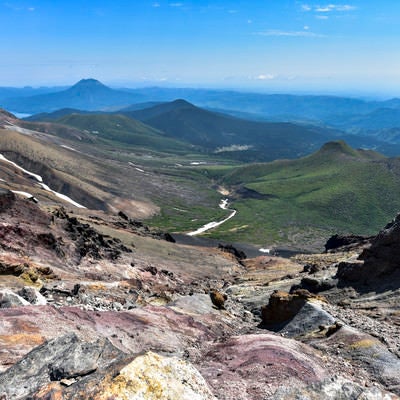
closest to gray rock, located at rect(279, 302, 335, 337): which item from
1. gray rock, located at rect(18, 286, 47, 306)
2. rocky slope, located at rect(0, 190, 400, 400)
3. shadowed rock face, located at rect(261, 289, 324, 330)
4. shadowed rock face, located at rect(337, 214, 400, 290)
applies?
rocky slope, located at rect(0, 190, 400, 400)

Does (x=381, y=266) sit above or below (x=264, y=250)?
above

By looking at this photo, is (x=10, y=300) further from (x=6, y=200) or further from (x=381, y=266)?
(x=381, y=266)

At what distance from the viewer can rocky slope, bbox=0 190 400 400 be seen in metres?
13.3

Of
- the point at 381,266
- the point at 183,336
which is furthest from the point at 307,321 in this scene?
the point at 381,266

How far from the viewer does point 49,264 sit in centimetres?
5150

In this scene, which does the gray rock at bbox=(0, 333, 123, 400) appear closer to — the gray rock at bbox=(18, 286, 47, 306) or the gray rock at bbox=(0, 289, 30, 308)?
the gray rock at bbox=(0, 289, 30, 308)

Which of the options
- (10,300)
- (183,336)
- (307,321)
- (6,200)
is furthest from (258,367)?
(6,200)

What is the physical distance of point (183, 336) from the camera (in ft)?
86.4

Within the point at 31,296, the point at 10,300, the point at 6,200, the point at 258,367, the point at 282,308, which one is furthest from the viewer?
the point at 6,200

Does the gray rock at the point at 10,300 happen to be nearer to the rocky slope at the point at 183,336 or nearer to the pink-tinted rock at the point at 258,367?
the rocky slope at the point at 183,336

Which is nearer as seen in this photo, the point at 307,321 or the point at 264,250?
the point at 307,321

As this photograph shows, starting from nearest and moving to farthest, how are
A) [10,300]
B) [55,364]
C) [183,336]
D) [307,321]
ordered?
[55,364] < [10,300] < [183,336] < [307,321]

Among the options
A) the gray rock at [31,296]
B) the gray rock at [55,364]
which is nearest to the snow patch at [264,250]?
the gray rock at [31,296]

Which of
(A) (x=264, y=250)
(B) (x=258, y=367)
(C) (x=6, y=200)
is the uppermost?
(C) (x=6, y=200)
